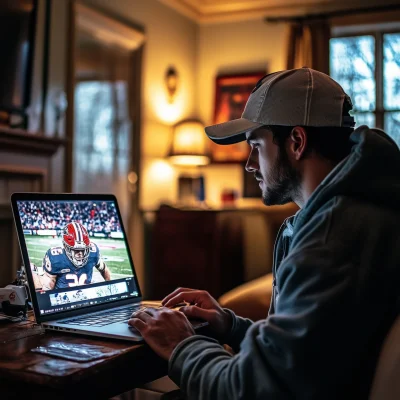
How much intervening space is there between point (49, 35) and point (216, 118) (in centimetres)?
195

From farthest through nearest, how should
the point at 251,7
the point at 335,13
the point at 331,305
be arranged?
the point at 251,7
the point at 335,13
the point at 331,305

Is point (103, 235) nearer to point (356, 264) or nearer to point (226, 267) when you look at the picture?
point (356, 264)

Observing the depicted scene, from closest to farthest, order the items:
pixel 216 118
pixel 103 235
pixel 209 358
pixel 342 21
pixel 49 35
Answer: pixel 209 358 < pixel 103 235 < pixel 49 35 < pixel 342 21 < pixel 216 118

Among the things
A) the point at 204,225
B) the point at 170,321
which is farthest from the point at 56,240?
the point at 204,225

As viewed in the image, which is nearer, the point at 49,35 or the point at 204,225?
the point at 49,35

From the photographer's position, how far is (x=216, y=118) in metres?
5.10

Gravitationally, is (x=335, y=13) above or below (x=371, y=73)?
above

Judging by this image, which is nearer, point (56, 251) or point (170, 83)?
point (56, 251)

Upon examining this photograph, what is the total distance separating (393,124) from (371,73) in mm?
457

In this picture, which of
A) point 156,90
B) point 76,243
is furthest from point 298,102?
point 156,90

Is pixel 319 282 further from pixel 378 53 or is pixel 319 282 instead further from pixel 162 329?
pixel 378 53

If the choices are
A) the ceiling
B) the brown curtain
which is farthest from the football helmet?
the ceiling

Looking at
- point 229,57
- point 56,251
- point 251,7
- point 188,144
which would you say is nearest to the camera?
point 56,251

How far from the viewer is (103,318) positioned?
1344 mm
